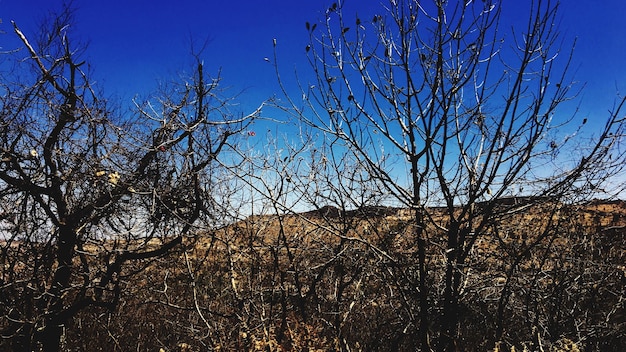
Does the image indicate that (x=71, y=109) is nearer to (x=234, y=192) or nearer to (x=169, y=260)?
(x=234, y=192)

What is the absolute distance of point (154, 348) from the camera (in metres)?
7.55

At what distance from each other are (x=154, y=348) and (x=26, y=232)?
318cm

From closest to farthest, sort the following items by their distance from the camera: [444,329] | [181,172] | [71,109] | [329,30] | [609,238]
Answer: [444,329] → [329,30] → [71,109] → [181,172] → [609,238]

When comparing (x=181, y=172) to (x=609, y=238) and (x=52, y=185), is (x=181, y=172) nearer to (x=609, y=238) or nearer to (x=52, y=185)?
(x=52, y=185)

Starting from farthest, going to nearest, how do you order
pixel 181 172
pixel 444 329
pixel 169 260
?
pixel 169 260
pixel 181 172
pixel 444 329

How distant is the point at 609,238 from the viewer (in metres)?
6.60

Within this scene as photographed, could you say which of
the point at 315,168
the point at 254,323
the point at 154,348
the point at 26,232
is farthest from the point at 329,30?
the point at 154,348

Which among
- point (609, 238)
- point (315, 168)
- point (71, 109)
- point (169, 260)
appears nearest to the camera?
Answer: point (315, 168)

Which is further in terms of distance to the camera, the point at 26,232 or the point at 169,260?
the point at 169,260

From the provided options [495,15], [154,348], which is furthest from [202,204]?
[495,15]

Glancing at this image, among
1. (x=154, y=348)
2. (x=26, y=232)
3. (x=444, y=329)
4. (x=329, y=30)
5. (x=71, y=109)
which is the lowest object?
(x=154, y=348)

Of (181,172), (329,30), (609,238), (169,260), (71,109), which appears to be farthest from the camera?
(169,260)

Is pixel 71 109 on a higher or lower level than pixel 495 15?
higher

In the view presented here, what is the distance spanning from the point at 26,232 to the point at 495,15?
20.3 ft
